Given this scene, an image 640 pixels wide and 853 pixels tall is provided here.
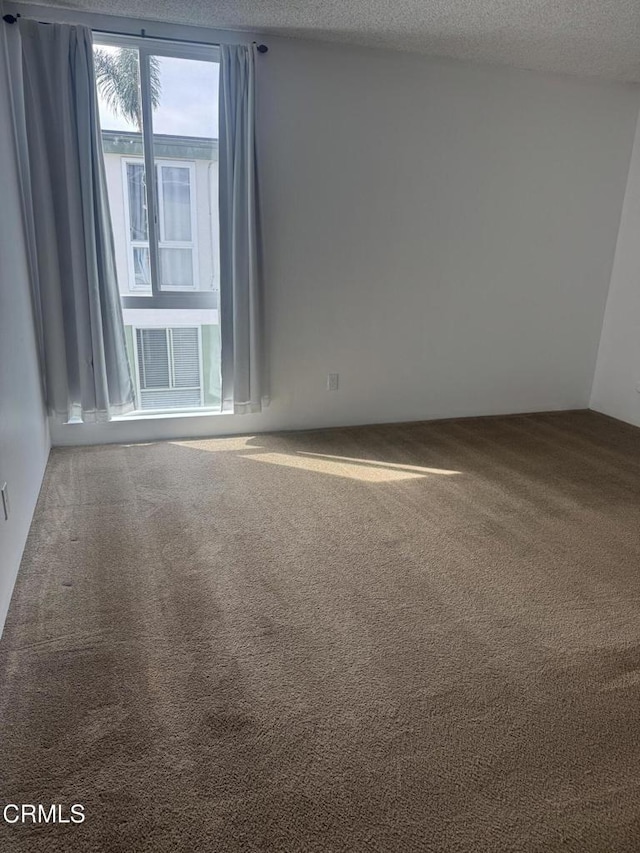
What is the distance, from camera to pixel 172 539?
252cm

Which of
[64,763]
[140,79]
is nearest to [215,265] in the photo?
[140,79]

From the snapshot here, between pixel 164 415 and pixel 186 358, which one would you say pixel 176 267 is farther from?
pixel 164 415

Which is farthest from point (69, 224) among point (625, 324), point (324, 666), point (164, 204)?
point (625, 324)

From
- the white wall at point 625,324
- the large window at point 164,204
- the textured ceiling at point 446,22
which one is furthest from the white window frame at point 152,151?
the white wall at point 625,324

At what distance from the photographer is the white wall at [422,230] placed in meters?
3.67

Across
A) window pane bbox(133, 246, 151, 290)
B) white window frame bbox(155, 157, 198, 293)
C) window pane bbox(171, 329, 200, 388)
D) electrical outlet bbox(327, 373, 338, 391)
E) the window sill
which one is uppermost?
white window frame bbox(155, 157, 198, 293)

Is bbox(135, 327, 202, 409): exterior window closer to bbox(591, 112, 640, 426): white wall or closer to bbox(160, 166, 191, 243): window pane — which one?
bbox(160, 166, 191, 243): window pane

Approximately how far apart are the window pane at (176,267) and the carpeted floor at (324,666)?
1.33 m

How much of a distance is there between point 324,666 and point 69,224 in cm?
282

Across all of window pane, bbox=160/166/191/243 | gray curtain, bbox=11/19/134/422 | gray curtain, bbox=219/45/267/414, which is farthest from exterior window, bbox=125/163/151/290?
gray curtain, bbox=219/45/267/414

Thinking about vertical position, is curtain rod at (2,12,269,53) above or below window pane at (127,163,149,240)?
above

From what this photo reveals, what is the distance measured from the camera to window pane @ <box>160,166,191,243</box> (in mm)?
3520

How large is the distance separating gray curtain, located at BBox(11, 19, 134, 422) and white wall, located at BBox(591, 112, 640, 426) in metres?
3.84

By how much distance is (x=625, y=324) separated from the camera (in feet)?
14.8
